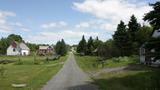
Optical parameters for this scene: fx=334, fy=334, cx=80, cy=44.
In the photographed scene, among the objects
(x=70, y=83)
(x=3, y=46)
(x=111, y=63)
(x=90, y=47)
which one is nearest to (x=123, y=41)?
(x=111, y=63)

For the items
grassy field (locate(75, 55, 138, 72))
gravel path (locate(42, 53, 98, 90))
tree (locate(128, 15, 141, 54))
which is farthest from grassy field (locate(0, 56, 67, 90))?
tree (locate(128, 15, 141, 54))

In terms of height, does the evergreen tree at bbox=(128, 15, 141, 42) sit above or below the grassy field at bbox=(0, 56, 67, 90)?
above

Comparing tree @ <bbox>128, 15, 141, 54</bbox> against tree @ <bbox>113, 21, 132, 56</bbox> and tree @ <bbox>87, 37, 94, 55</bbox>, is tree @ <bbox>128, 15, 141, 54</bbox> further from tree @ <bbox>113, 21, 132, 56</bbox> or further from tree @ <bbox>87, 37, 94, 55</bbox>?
tree @ <bbox>87, 37, 94, 55</bbox>

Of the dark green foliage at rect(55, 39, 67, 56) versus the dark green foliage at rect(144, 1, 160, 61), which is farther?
the dark green foliage at rect(55, 39, 67, 56)

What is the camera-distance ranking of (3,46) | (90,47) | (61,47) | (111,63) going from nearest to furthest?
(111,63), (61,47), (90,47), (3,46)

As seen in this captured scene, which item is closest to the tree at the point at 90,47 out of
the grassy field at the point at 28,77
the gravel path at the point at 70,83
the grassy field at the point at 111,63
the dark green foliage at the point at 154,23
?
the grassy field at the point at 111,63

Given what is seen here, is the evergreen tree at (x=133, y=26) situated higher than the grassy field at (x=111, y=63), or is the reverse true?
the evergreen tree at (x=133, y=26)

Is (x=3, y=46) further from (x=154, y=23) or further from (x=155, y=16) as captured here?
(x=155, y=16)

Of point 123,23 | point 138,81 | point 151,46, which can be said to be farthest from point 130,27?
point 151,46

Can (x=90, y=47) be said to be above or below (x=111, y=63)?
above

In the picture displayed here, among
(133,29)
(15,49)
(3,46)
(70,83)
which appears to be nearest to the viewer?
(70,83)

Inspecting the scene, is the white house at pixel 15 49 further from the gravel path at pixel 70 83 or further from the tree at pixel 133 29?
the gravel path at pixel 70 83

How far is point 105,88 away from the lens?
24969mm

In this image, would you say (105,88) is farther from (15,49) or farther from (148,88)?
(15,49)
